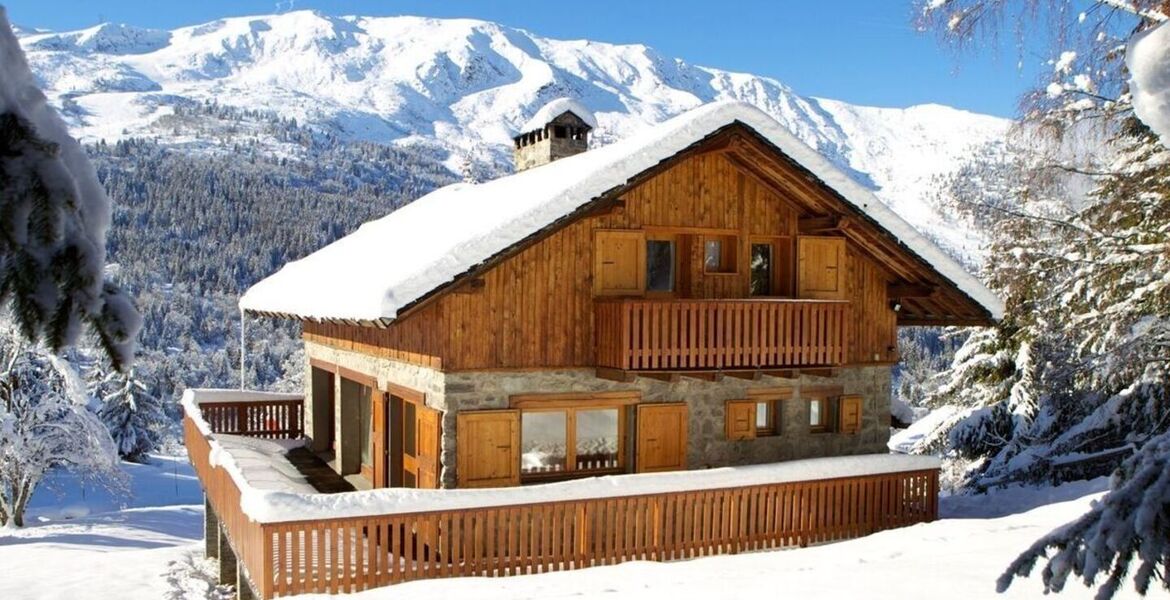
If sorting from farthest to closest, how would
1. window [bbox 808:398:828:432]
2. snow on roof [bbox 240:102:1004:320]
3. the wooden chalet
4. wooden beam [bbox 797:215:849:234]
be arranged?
1. window [bbox 808:398:828:432]
2. wooden beam [bbox 797:215:849:234]
3. the wooden chalet
4. snow on roof [bbox 240:102:1004:320]

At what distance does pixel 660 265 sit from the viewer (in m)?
15.0

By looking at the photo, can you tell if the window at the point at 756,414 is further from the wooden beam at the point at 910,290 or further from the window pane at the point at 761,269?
the wooden beam at the point at 910,290

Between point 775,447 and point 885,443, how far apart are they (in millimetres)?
2510

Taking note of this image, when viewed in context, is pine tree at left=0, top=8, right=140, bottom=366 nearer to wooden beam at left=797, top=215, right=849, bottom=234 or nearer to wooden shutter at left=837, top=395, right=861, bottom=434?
wooden beam at left=797, top=215, right=849, bottom=234

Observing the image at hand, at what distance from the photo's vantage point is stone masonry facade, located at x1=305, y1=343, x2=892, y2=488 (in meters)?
13.0

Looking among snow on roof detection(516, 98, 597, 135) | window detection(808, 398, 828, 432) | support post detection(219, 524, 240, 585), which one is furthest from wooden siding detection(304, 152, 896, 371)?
snow on roof detection(516, 98, 597, 135)

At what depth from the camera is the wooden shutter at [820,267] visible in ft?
51.4

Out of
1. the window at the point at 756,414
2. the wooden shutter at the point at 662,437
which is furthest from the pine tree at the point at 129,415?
the window at the point at 756,414

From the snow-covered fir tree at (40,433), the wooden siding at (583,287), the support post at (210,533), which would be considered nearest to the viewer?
the wooden siding at (583,287)

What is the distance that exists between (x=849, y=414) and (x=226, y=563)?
1298 cm

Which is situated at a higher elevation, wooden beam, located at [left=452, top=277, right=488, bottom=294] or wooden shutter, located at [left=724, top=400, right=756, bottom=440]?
wooden beam, located at [left=452, top=277, right=488, bottom=294]

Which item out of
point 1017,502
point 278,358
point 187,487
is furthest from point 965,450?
point 278,358

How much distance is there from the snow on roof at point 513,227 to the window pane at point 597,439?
3.38 metres

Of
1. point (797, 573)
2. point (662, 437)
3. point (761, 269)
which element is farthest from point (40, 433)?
point (797, 573)
